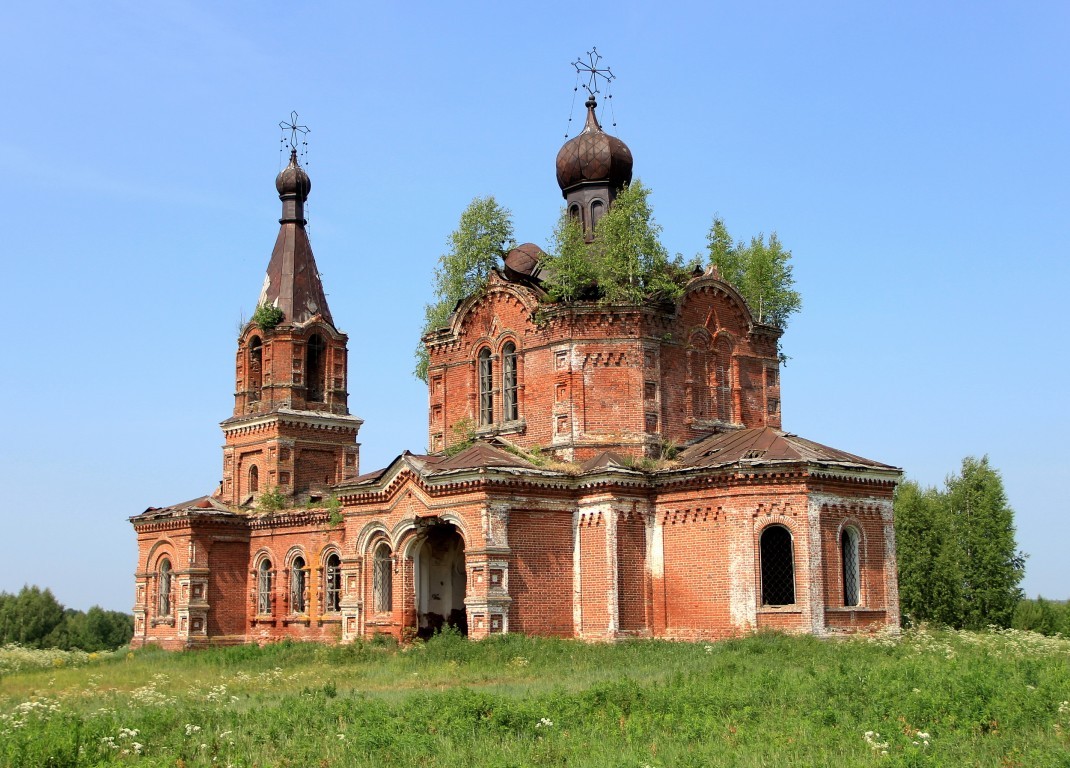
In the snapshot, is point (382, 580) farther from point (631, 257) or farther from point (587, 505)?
point (631, 257)

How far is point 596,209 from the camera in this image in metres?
28.7

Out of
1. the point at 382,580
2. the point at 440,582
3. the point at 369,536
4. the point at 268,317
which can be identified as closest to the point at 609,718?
the point at 369,536

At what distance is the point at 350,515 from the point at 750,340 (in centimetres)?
1048

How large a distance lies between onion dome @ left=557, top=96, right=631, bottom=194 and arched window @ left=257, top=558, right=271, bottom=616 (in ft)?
45.1

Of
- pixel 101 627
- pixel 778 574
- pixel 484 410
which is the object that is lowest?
pixel 101 627

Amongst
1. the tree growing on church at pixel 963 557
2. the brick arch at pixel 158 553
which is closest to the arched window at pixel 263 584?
the brick arch at pixel 158 553

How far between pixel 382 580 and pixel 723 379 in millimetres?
9289

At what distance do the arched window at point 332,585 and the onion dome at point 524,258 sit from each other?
912 cm

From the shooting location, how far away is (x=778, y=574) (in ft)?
75.3

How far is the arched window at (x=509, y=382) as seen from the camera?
2738 centimetres

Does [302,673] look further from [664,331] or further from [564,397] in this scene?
→ [664,331]

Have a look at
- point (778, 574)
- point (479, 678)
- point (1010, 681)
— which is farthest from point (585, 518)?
point (1010, 681)

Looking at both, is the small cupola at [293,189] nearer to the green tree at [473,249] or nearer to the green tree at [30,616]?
the green tree at [473,249]

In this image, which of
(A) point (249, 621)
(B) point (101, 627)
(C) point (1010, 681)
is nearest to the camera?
(C) point (1010, 681)
